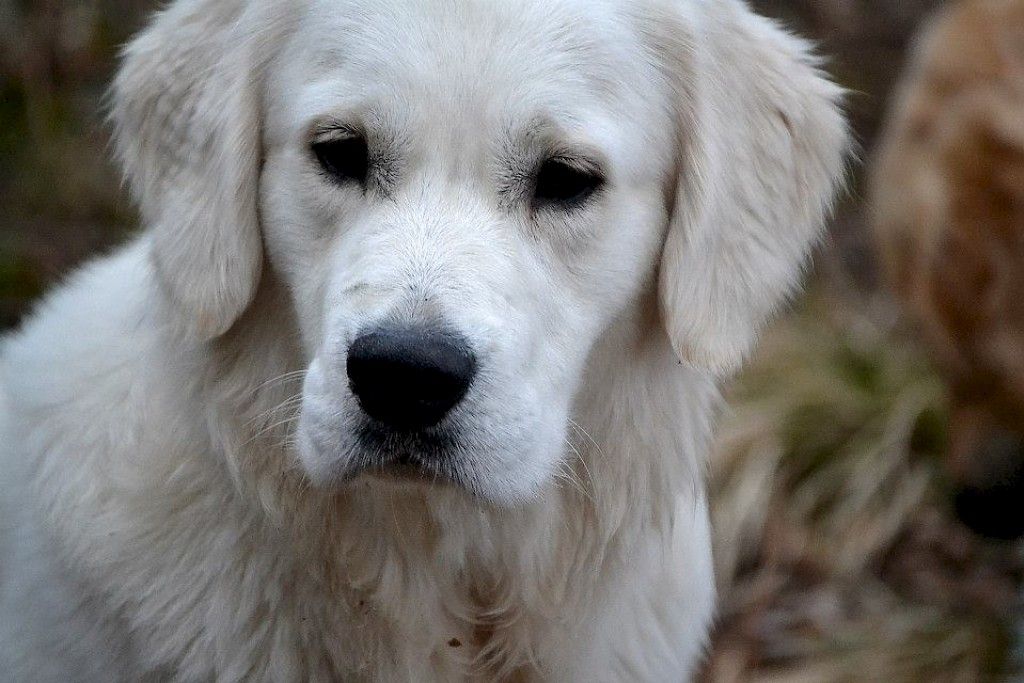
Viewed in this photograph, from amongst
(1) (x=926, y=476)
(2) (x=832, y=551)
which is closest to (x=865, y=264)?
(1) (x=926, y=476)

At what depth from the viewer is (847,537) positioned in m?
4.47

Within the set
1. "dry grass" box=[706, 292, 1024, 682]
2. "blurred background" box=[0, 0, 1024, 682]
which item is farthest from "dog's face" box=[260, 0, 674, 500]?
"dry grass" box=[706, 292, 1024, 682]

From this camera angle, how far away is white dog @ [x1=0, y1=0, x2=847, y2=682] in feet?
7.35

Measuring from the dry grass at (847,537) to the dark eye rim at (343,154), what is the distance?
2433mm

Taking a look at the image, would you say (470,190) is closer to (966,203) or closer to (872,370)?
(966,203)

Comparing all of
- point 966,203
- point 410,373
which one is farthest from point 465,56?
point 966,203

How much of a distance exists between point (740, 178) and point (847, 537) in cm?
230

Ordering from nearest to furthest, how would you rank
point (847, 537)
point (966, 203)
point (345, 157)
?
point (345, 157), point (966, 203), point (847, 537)

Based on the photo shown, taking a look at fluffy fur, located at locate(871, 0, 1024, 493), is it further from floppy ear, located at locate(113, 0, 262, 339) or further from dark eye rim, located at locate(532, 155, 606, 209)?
floppy ear, located at locate(113, 0, 262, 339)

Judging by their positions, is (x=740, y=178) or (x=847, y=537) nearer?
(x=740, y=178)

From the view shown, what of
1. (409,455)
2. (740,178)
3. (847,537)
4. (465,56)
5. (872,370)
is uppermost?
(465,56)

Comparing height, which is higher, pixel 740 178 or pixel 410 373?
pixel 740 178

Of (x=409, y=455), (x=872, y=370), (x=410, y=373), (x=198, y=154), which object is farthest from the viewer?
(x=872, y=370)

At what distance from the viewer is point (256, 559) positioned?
8.49ft
